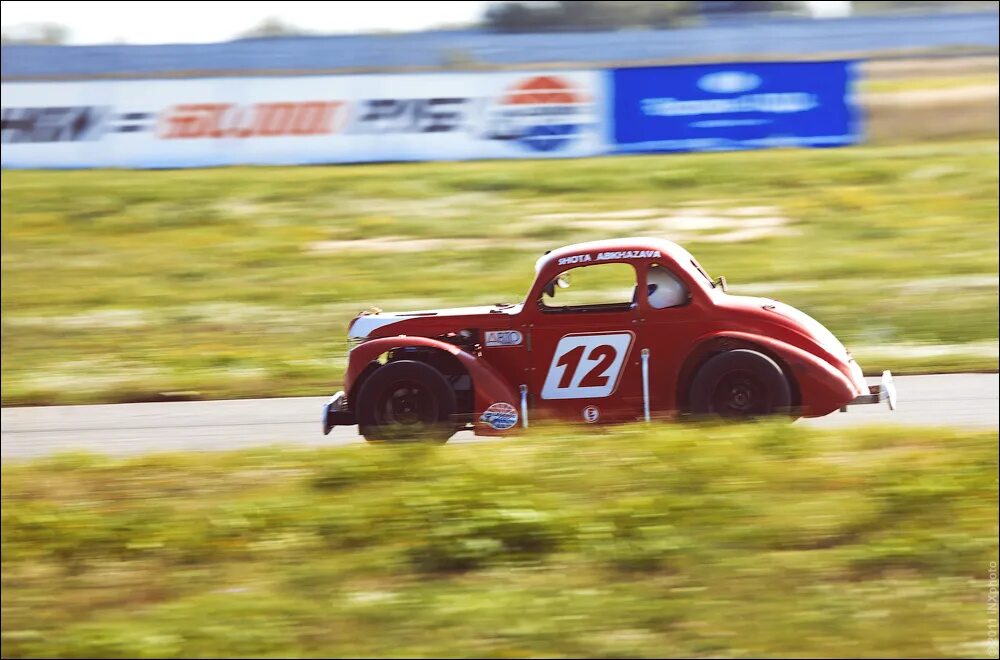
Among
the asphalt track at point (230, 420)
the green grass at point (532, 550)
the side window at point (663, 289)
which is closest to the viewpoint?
the green grass at point (532, 550)

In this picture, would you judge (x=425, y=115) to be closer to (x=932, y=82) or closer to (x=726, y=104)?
(x=726, y=104)

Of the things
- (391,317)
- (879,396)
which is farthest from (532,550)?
(879,396)

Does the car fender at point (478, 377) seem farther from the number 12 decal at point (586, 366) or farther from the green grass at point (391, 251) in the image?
the green grass at point (391, 251)

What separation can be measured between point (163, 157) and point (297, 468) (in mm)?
17922

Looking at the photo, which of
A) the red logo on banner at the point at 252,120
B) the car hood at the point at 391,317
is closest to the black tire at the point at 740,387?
the car hood at the point at 391,317

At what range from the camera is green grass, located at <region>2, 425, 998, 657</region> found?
5.62 metres

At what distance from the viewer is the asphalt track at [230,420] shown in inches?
391

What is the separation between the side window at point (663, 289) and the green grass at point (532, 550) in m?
1.12

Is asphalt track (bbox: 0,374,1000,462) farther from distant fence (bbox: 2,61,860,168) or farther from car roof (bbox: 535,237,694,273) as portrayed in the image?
distant fence (bbox: 2,61,860,168)

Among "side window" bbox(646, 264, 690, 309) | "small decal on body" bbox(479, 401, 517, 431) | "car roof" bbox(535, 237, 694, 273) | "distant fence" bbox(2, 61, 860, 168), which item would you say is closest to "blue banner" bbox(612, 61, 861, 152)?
"distant fence" bbox(2, 61, 860, 168)

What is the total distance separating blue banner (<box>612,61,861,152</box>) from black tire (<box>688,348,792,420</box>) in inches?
603

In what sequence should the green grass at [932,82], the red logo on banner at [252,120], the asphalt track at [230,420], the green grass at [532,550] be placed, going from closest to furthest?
1. the green grass at [532,550]
2. the asphalt track at [230,420]
3. the red logo on banner at [252,120]
4. the green grass at [932,82]

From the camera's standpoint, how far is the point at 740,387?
881 centimetres

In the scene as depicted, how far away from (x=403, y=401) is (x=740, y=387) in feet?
7.91
